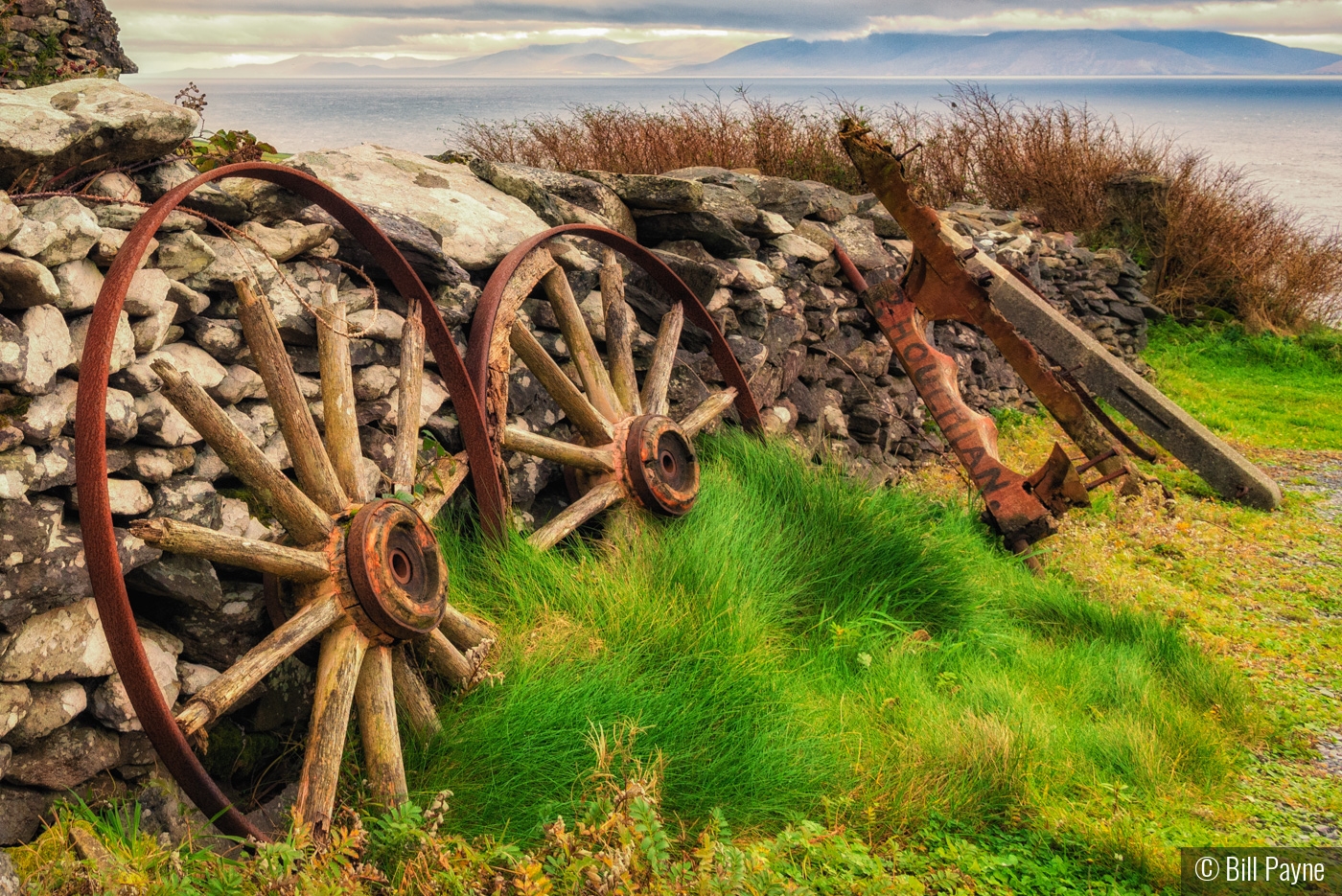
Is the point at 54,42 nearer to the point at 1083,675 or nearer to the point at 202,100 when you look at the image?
the point at 202,100

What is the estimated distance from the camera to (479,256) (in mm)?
3842

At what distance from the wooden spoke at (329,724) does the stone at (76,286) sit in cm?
104

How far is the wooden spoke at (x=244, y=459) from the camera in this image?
239 cm

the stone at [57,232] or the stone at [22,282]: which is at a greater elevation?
the stone at [57,232]

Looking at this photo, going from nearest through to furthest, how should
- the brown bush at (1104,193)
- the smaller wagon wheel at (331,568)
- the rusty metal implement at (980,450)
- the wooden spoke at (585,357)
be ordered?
1. the smaller wagon wheel at (331,568)
2. the wooden spoke at (585,357)
3. the rusty metal implement at (980,450)
4. the brown bush at (1104,193)

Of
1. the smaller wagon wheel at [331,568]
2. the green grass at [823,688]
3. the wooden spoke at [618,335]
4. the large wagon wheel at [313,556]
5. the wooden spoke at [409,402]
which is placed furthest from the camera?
the wooden spoke at [618,335]

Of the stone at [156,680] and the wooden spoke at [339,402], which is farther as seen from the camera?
the wooden spoke at [339,402]

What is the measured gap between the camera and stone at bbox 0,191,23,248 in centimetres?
223

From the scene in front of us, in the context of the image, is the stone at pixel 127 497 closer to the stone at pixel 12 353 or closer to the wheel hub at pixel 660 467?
the stone at pixel 12 353

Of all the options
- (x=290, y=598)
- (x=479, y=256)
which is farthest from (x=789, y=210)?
(x=290, y=598)

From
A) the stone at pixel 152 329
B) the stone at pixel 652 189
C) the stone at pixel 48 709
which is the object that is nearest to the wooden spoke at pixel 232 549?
the stone at pixel 48 709

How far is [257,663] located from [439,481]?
99 centimetres

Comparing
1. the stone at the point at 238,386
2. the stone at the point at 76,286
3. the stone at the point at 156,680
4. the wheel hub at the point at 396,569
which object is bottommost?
the stone at the point at 156,680

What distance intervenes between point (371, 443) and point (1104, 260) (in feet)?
30.5
